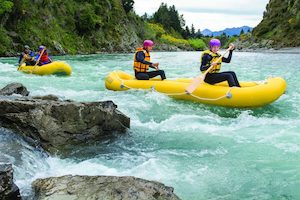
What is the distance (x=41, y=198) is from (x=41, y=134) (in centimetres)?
211

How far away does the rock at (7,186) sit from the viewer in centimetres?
360

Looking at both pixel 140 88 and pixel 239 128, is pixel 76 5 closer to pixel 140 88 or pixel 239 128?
pixel 140 88

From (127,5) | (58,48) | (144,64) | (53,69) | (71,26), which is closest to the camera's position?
(144,64)

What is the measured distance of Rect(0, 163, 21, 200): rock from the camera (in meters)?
3.60

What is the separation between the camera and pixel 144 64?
10789 millimetres

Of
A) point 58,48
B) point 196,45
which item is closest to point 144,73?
point 58,48

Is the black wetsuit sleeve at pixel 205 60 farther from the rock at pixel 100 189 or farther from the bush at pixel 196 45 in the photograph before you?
the bush at pixel 196 45

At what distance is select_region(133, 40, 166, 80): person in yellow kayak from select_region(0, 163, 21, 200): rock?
283 inches

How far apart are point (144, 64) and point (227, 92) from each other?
2.89 metres

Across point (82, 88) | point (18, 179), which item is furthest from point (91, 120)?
point (82, 88)

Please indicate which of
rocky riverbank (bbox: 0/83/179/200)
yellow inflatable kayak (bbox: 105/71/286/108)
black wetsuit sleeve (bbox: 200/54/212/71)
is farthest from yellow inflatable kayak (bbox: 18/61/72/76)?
rocky riverbank (bbox: 0/83/179/200)

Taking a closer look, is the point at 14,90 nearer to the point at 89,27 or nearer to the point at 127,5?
the point at 89,27

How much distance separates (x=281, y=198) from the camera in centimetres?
440

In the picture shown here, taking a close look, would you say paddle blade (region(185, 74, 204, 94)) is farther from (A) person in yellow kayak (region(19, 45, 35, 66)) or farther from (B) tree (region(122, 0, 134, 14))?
(B) tree (region(122, 0, 134, 14))
